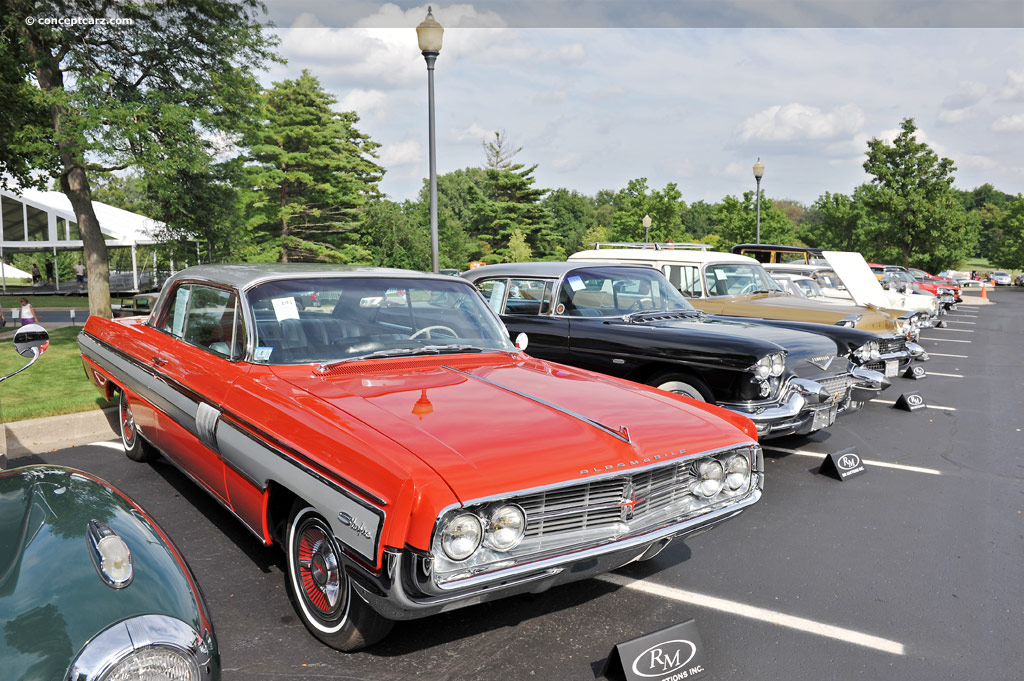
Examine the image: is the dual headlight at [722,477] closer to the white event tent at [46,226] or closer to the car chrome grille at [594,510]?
the car chrome grille at [594,510]

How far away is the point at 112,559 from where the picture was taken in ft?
6.54

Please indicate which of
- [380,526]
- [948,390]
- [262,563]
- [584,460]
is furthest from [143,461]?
[948,390]

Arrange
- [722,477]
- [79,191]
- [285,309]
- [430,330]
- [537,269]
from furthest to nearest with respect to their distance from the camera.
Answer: [79,191] → [537,269] → [430,330] → [285,309] → [722,477]

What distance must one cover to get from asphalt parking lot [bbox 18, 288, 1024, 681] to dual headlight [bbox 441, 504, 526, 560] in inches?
27.3

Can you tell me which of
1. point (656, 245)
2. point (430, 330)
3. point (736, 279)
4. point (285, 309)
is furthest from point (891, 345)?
point (285, 309)

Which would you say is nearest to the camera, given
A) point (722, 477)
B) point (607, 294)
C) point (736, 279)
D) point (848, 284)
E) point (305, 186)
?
point (722, 477)

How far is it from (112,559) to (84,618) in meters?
0.26

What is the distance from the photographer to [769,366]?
5.58 m

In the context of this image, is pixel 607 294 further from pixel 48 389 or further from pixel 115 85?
pixel 115 85

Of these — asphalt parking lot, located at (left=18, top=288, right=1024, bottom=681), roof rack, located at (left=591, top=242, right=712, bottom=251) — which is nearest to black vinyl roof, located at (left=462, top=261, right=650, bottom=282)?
asphalt parking lot, located at (left=18, top=288, right=1024, bottom=681)

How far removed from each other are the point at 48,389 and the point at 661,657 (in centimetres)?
811

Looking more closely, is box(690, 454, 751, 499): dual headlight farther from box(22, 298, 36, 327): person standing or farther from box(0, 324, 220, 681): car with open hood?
box(22, 298, 36, 327): person standing

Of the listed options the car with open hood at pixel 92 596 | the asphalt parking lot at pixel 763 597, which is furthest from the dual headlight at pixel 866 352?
the car with open hood at pixel 92 596

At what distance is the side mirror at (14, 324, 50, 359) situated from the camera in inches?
115
